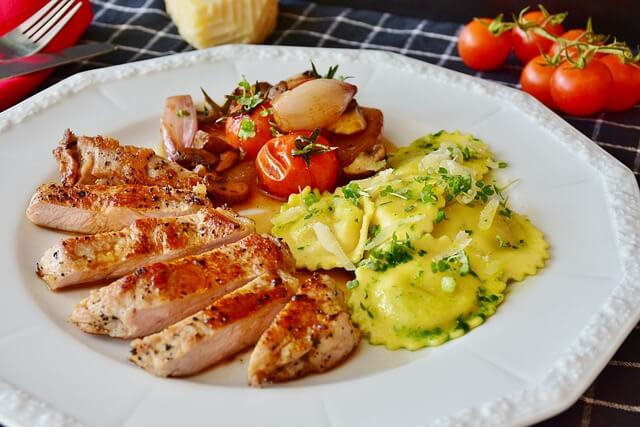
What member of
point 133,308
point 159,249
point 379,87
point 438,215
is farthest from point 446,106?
point 133,308

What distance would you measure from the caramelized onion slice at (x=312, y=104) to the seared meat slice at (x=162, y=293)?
1368mm

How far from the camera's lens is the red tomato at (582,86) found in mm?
6285

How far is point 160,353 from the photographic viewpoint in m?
3.93

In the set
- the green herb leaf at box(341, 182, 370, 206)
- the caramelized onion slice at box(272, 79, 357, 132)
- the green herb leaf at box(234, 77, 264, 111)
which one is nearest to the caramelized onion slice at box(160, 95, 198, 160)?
the green herb leaf at box(234, 77, 264, 111)

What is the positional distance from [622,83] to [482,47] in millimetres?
1226

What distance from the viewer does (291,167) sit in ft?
17.8

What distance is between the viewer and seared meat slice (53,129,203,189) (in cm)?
531

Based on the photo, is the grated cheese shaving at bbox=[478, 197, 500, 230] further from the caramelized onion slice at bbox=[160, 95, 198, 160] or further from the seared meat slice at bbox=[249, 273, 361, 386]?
the caramelized onion slice at bbox=[160, 95, 198, 160]

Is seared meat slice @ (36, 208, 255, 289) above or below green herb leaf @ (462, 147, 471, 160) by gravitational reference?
above

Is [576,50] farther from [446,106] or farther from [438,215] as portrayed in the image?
[438,215]

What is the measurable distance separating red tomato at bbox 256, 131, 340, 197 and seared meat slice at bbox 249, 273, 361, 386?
4.34 feet

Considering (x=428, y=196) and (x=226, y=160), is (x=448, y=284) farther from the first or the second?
(x=226, y=160)

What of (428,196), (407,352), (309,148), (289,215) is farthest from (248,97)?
(407,352)

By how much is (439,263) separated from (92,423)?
199 cm
